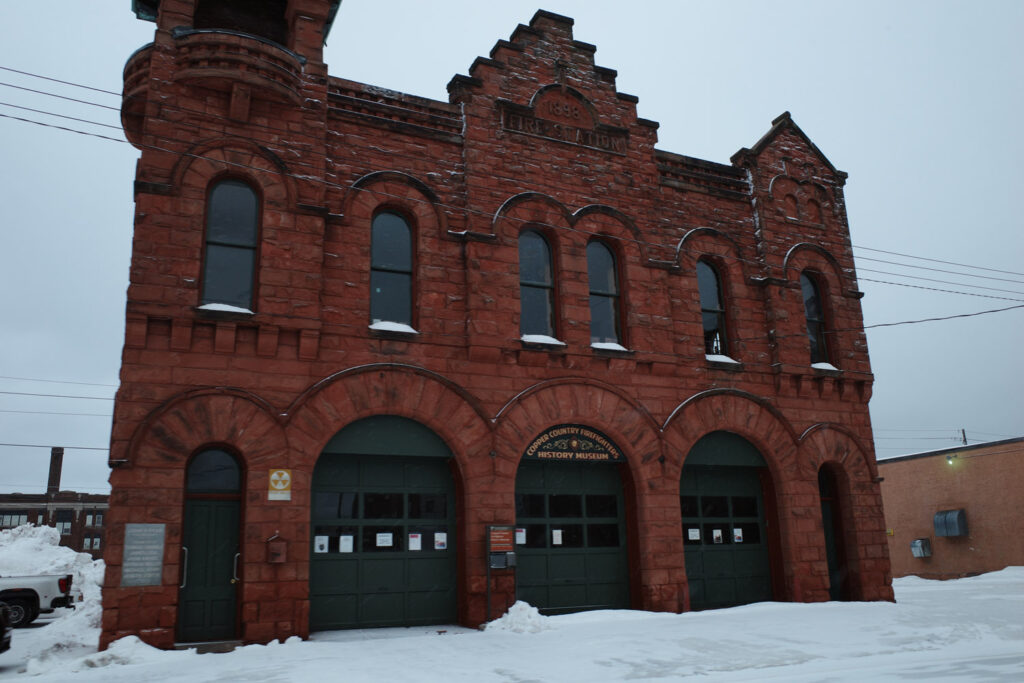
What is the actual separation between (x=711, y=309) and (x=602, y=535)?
5799 mm

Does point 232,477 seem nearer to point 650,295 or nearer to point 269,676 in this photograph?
point 269,676

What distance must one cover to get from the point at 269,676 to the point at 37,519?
7292 cm

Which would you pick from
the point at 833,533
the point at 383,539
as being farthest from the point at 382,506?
the point at 833,533

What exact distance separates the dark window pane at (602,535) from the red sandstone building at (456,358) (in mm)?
56

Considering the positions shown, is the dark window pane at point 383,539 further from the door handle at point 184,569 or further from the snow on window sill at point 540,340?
the snow on window sill at point 540,340

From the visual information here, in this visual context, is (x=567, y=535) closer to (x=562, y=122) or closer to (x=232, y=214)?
→ (x=232, y=214)

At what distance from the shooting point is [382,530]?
1330 cm

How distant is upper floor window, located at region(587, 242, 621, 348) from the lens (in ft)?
52.3

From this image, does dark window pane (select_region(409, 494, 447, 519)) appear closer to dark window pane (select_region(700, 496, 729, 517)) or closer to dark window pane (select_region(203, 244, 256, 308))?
dark window pane (select_region(203, 244, 256, 308))

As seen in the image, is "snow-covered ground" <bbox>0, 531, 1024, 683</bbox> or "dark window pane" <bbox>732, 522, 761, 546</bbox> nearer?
"snow-covered ground" <bbox>0, 531, 1024, 683</bbox>

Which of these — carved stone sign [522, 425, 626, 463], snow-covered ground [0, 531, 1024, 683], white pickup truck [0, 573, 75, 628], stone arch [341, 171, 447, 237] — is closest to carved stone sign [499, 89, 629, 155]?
stone arch [341, 171, 447, 237]

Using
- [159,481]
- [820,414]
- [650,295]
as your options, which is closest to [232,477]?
[159,481]

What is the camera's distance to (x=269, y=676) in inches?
358

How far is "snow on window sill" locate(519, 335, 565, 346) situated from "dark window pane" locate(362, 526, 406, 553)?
4144 millimetres
